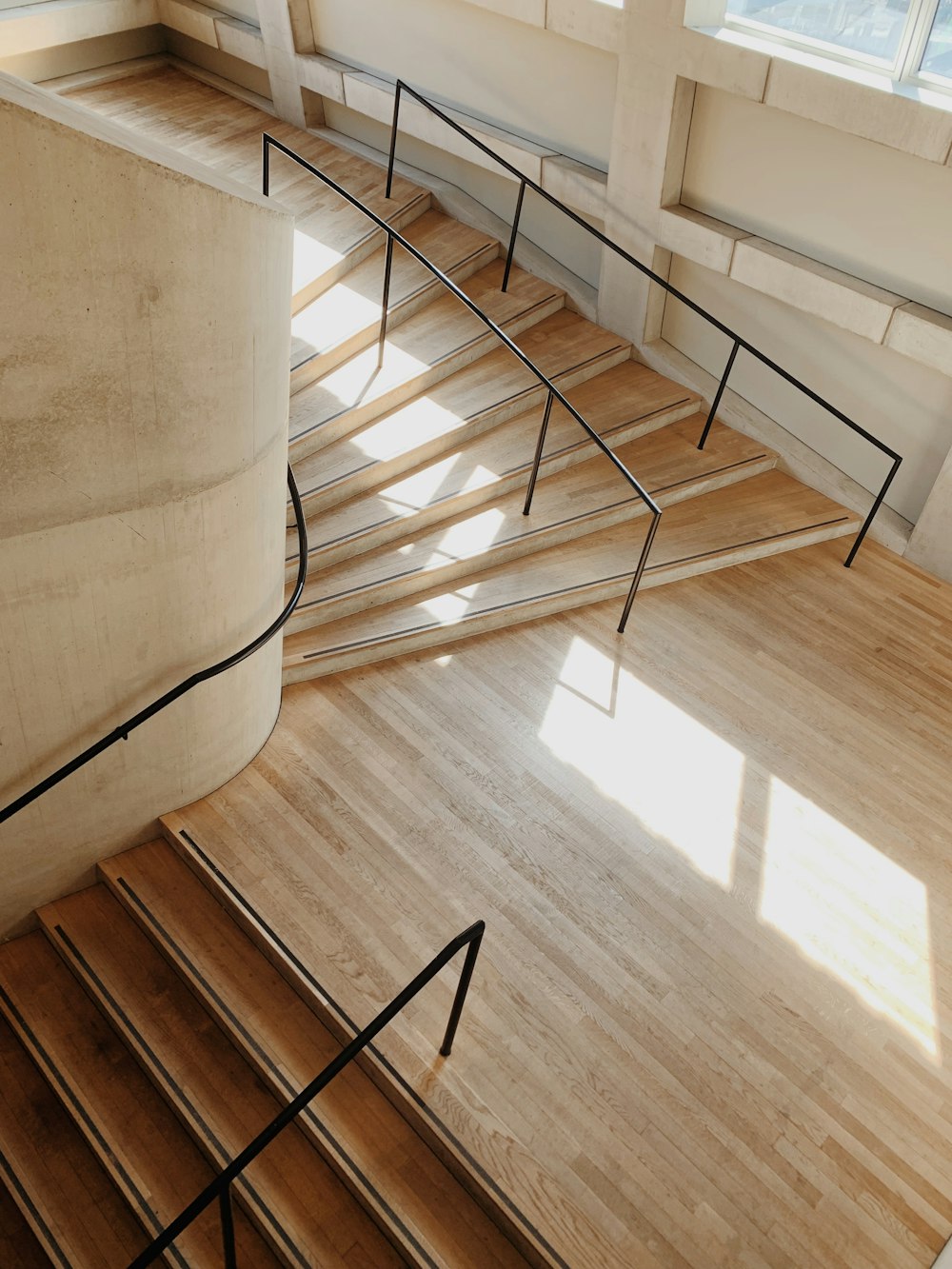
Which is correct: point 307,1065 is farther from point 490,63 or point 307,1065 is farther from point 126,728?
point 490,63

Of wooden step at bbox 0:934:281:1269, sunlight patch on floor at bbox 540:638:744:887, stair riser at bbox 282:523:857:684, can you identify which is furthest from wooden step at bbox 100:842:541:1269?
sunlight patch on floor at bbox 540:638:744:887

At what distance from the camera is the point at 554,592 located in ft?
17.0

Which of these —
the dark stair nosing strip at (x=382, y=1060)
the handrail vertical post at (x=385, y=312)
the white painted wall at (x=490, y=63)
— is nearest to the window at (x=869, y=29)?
the white painted wall at (x=490, y=63)

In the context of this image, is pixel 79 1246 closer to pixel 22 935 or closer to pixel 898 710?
A: pixel 22 935

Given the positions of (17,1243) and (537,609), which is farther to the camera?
(537,609)

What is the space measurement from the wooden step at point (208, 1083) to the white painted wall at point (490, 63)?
5.18 m

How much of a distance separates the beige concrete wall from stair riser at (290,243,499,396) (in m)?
2.12

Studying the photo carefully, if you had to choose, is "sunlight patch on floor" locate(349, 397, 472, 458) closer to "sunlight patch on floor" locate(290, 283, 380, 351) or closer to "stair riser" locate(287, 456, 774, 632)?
"sunlight patch on floor" locate(290, 283, 380, 351)

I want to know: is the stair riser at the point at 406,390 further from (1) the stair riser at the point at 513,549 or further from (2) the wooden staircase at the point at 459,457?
(1) the stair riser at the point at 513,549

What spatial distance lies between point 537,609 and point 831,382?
7.58 ft

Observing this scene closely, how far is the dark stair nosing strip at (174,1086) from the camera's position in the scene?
125 inches

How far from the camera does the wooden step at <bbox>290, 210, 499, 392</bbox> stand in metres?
5.77

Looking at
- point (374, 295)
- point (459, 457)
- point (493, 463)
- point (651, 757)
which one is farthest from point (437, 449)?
point (651, 757)

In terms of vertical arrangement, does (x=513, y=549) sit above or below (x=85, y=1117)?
above
